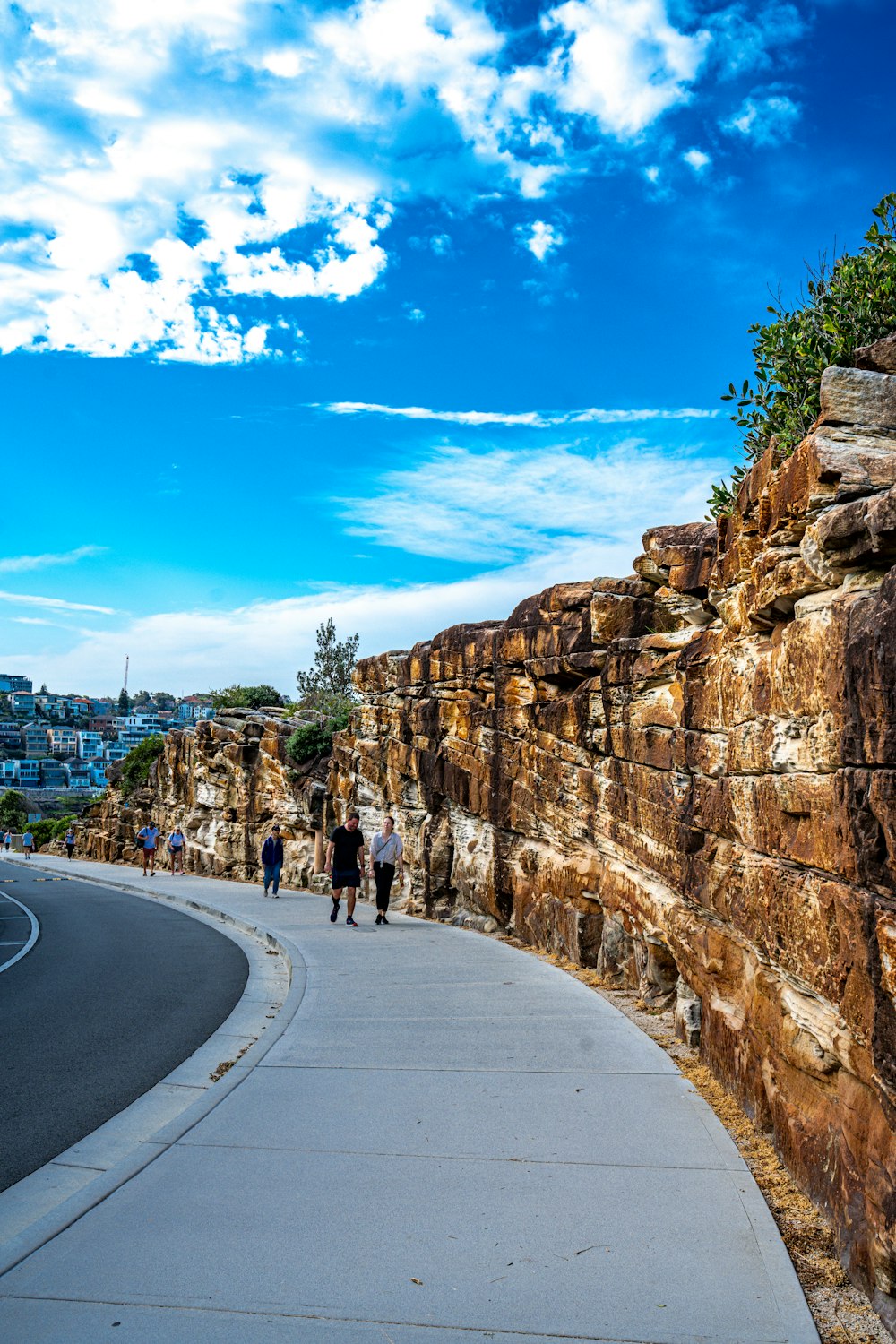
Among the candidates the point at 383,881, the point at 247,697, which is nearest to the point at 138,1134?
the point at 383,881

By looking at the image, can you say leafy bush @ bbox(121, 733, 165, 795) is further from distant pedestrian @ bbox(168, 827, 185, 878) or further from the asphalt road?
the asphalt road

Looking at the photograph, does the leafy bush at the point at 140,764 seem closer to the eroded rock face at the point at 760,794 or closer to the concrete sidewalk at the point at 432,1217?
the eroded rock face at the point at 760,794

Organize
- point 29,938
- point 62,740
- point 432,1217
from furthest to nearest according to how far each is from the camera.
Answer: point 62,740 < point 29,938 < point 432,1217

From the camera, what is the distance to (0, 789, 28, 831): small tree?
84.8m

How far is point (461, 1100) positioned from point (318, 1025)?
87.5 inches

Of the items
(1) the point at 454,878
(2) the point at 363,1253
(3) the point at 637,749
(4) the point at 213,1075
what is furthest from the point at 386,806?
(2) the point at 363,1253

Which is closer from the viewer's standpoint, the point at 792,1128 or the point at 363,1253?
the point at 363,1253

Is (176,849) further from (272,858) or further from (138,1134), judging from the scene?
(138,1134)

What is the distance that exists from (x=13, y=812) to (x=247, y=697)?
54.6m

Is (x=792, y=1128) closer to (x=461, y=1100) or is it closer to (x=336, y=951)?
(x=461, y=1100)

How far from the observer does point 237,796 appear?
29.9m

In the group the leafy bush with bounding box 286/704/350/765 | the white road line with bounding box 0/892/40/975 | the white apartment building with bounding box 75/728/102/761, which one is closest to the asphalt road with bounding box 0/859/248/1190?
the white road line with bounding box 0/892/40/975

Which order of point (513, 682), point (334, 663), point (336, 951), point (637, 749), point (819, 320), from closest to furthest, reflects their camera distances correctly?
point (819, 320), point (637, 749), point (336, 951), point (513, 682), point (334, 663)

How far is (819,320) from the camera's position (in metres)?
6.52
